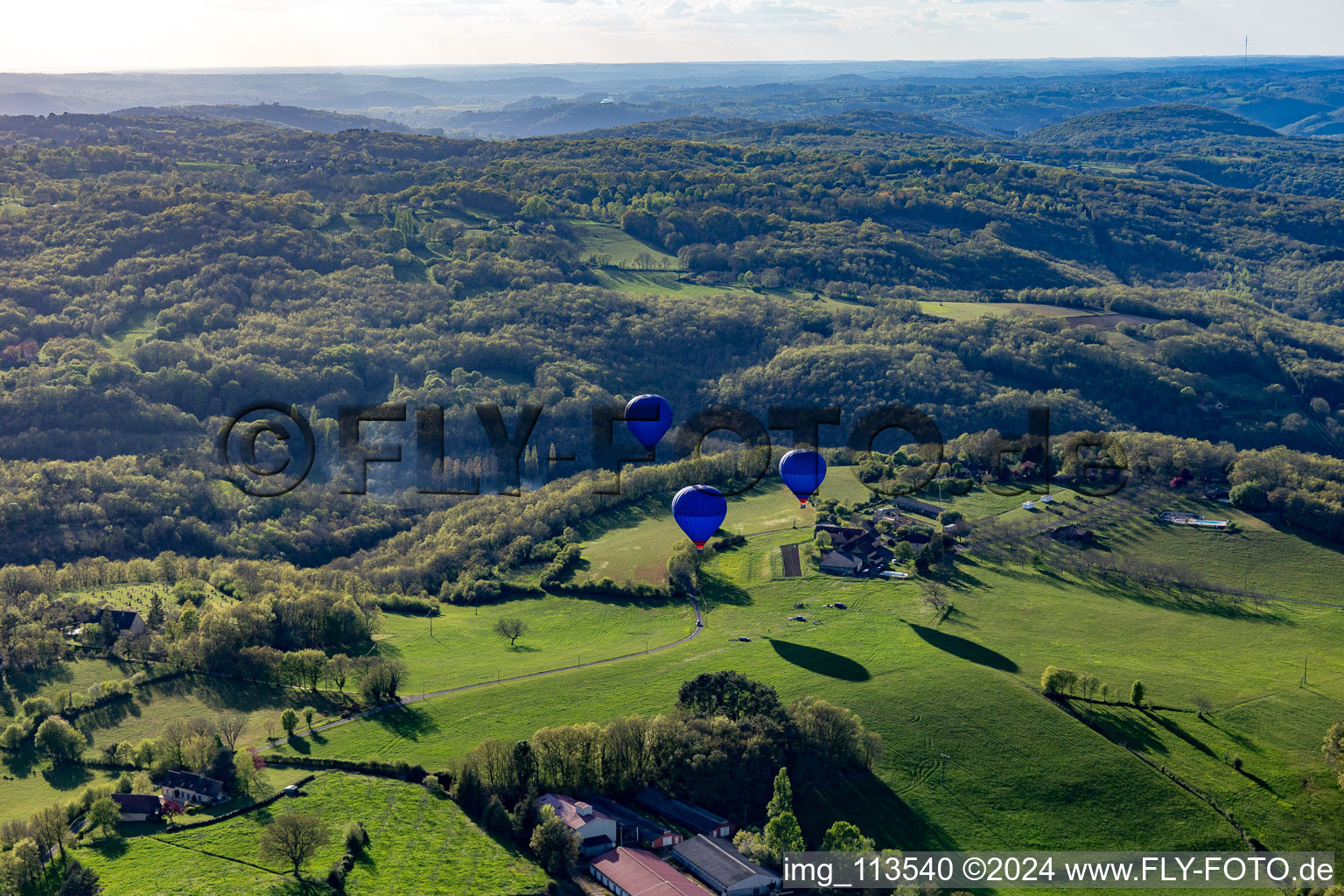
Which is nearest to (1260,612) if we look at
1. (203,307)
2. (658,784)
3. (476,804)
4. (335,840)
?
(658,784)

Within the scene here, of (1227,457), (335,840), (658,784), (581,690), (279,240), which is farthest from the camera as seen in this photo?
(279,240)

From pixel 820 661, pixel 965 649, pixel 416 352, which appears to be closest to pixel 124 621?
pixel 820 661

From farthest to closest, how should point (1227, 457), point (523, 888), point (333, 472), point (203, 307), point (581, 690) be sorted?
point (203, 307) → point (333, 472) → point (1227, 457) → point (581, 690) → point (523, 888)

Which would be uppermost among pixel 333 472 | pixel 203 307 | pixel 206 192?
pixel 206 192

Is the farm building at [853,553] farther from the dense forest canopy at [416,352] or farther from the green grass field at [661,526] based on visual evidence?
the dense forest canopy at [416,352]

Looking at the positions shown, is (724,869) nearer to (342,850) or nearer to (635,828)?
(635,828)

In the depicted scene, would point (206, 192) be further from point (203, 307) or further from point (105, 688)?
point (105, 688)

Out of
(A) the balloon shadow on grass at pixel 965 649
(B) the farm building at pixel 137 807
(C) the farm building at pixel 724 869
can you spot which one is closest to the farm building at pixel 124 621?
(B) the farm building at pixel 137 807
